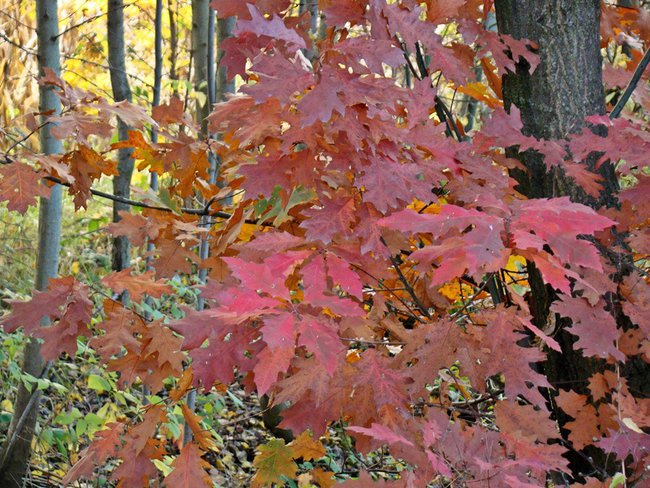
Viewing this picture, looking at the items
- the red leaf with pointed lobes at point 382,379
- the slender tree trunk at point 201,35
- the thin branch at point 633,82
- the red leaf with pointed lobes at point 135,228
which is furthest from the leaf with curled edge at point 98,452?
the slender tree trunk at point 201,35

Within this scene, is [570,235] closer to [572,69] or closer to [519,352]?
[519,352]

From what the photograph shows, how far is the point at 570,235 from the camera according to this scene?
1259mm

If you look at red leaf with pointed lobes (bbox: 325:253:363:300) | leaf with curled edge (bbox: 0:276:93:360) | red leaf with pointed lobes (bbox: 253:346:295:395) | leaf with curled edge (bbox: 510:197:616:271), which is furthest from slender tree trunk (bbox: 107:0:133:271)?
leaf with curled edge (bbox: 510:197:616:271)

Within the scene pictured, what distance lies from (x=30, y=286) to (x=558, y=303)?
153 inches

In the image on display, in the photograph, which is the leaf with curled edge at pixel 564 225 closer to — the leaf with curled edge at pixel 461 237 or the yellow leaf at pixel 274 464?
the leaf with curled edge at pixel 461 237

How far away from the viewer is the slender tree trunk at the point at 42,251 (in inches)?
119

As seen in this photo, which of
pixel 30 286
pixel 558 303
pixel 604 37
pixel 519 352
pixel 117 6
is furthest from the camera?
pixel 30 286

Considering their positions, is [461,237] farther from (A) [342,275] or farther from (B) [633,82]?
(B) [633,82]

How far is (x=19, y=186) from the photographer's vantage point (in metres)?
1.97

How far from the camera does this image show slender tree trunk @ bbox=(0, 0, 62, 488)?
9.93 feet

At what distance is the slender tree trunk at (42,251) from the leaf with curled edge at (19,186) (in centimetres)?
88

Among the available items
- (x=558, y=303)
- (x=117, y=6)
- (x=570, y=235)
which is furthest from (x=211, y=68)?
(x=570, y=235)

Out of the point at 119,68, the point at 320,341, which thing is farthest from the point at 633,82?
the point at 119,68

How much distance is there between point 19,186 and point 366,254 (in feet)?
3.45
